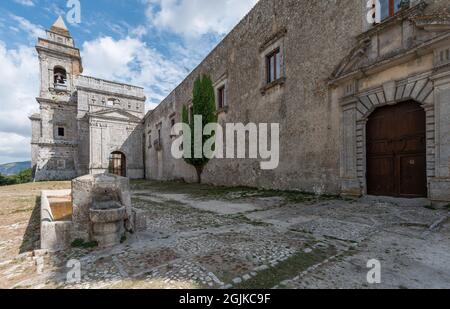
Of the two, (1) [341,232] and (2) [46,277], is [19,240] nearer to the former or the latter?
(2) [46,277]

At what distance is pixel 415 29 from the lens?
4.38m

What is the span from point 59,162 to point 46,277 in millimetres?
23453

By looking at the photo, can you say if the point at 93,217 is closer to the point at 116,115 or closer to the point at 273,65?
the point at 273,65

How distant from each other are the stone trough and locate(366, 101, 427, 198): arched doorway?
18.3ft

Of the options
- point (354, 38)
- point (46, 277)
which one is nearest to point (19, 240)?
point (46, 277)

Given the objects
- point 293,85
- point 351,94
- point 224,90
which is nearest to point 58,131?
point 224,90

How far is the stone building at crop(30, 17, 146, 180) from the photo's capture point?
19953 millimetres

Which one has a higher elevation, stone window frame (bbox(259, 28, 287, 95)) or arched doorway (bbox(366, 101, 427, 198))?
stone window frame (bbox(259, 28, 287, 95))

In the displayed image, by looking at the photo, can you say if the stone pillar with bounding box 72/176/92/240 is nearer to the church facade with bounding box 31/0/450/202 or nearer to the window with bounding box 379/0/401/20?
the church facade with bounding box 31/0/450/202

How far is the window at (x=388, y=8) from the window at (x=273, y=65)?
3352 millimetres

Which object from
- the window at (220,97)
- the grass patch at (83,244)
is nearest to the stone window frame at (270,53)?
the window at (220,97)

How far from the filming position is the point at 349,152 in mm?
5551

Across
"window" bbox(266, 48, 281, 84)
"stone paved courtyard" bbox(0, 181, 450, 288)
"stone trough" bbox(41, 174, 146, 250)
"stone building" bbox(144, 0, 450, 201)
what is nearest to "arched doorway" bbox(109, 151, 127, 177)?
"stone building" bbox(144, 0, 450, 201)

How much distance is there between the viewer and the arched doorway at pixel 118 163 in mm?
21481
